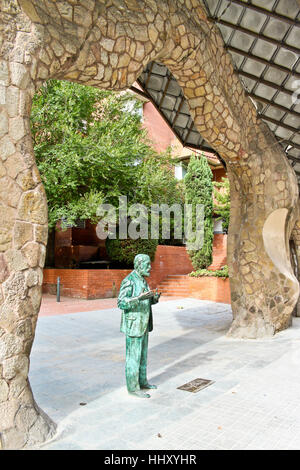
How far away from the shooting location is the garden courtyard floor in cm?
349

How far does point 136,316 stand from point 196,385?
1.44 metres

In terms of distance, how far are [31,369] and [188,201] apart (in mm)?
13485

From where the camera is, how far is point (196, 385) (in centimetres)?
500

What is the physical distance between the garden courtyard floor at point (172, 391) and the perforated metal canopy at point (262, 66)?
16.0 ft

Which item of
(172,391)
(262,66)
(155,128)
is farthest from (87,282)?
(155,128)

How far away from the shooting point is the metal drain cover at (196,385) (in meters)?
4.84

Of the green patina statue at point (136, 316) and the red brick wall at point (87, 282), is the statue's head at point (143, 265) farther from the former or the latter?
the red brick wall at point (87, 282)

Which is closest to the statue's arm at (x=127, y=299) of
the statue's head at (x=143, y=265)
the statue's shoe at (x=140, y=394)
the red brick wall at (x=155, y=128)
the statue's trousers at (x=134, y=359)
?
the statue's head at (x=143, y=265)

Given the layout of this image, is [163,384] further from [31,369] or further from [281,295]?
[281,295]

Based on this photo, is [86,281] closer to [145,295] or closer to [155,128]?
[145,295]

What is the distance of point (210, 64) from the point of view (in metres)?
6.46

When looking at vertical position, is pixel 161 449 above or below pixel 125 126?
below

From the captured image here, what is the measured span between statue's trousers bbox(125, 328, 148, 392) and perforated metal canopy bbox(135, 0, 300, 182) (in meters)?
5.84
